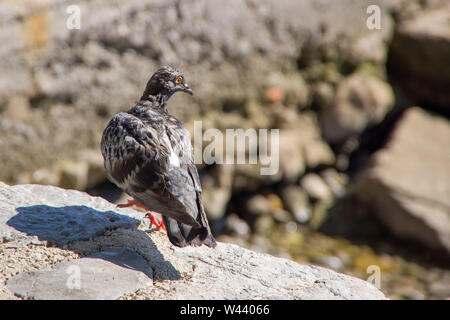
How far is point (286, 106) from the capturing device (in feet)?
33.7

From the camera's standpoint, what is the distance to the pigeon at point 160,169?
12.0 ft

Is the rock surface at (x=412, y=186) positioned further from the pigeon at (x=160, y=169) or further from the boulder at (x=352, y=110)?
the pigeon at (x=160, y=169)

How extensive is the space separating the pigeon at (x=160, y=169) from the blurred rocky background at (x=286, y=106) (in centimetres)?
360

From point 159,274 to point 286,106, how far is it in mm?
7046

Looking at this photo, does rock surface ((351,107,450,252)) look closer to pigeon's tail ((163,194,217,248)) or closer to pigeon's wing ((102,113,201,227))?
pigeon's wing ((102,113,201,227))

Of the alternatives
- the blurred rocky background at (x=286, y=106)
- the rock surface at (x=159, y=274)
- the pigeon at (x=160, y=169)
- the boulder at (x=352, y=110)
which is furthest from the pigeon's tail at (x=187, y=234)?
the boulder at (x=352, y=110)

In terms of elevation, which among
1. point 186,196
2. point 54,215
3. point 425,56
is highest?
point 425,56

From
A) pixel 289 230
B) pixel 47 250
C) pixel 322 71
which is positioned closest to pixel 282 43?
pixel 322 71

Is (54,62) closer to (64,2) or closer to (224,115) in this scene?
(64,2)

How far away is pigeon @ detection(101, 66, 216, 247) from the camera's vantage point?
12.0ft

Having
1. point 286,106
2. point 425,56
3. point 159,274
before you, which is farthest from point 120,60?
point 425,56

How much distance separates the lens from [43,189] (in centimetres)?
455

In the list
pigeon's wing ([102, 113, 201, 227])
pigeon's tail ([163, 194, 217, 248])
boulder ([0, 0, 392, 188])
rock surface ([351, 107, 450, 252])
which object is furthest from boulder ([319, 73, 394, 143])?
pigeon's tail ([163, 194, 217, 248])

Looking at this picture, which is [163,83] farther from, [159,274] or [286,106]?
[286,106]
